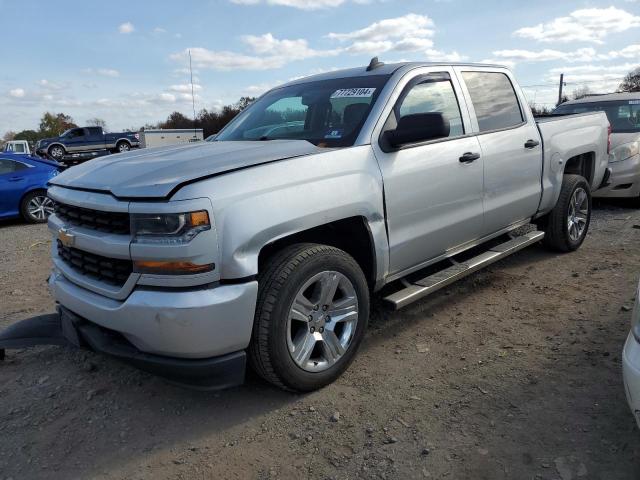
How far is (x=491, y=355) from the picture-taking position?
11.3 feet

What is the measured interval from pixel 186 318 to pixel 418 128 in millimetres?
1788

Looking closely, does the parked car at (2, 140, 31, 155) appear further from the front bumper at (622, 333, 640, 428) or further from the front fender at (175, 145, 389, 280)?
the front bumper at (622, 333, 640, 428)

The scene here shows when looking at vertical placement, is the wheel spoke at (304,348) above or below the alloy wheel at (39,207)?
below

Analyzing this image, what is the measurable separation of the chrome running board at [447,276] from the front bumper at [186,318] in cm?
117

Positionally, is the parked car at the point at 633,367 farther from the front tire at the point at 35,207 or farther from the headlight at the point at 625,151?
the front tire at the point at 35,207

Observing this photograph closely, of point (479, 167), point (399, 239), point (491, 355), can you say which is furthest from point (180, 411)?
point (479, 167)

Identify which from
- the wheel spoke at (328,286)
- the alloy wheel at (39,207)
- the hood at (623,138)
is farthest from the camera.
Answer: the alloy wheel at (39,207)

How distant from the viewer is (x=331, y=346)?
10.1 feet

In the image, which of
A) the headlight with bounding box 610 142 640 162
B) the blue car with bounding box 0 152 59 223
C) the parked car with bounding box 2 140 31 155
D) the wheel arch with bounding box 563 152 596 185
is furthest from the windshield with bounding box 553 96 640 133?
the parked car with bounding box 2 140 31 155

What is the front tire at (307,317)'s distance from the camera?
272 centimetres

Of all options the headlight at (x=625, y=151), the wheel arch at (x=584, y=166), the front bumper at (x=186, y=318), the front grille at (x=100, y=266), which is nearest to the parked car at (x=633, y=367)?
the front bumper at (x=186, y=318)

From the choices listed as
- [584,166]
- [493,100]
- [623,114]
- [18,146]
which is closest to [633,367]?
[493,100]

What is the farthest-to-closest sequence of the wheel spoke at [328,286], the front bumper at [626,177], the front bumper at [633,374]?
the front bumper at [626,177] → the wheel spoke at [328,286] → the front bumper at [633,374]

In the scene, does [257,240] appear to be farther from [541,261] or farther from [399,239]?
[541,261]
